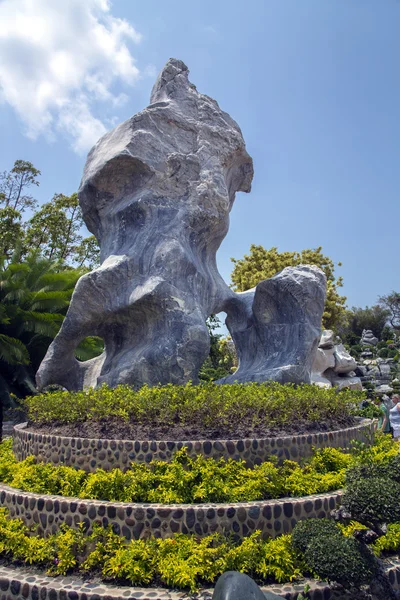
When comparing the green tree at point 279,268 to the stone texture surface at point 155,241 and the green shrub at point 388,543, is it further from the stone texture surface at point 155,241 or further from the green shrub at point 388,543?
the green shrub at point 388,543

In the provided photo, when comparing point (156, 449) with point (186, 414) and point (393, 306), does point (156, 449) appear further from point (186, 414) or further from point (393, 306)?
point (393, 306)

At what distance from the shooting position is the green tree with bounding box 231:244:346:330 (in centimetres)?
2286

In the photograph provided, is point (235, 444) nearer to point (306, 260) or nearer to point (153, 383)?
point (153, 383)

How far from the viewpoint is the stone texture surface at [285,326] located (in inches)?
351

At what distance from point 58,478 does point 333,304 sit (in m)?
19.3

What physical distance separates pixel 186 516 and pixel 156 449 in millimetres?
960

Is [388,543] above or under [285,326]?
under

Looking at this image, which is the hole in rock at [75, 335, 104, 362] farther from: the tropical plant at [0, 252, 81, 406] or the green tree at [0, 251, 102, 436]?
the tropical plant at [0, 252, 81, 406]

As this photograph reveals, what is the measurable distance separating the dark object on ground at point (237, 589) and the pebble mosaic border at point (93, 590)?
14.6 inches

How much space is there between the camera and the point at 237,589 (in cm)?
367

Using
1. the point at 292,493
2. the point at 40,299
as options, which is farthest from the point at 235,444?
the point at 40,299

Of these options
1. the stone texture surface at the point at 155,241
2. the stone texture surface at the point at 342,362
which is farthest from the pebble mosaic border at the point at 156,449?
the stone texture surface at the point at 342,362

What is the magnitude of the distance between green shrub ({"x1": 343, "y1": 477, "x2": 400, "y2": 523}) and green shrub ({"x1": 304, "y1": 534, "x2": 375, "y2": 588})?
0.26 m

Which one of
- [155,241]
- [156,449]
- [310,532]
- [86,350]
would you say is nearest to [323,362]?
[86,350]
